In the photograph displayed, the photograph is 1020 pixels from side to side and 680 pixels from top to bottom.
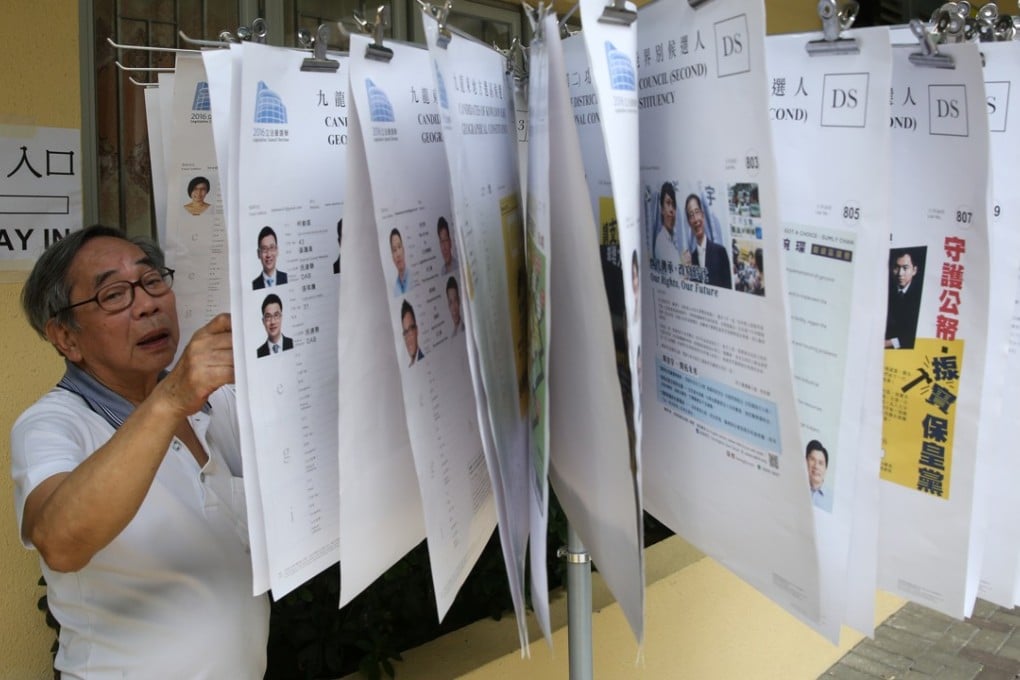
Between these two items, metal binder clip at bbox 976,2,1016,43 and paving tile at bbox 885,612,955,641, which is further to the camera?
paving tile at bbox 885,612,955,641

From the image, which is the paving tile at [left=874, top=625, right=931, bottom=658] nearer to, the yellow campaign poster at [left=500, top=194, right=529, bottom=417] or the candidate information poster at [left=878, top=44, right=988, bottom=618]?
the candidate information poster at [left=878, top=44, right=988, bottom=618]

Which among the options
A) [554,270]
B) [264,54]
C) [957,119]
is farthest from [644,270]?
[264,54]

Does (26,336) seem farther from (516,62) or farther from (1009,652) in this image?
(1009,652)

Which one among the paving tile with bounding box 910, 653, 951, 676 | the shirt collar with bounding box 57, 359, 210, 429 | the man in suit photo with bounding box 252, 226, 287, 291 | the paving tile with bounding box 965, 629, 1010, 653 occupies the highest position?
the man in suit photo with bounding box 252, 226, 287, 291

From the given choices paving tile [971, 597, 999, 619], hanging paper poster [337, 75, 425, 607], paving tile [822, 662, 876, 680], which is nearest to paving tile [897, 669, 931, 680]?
paving tile [822, 662, 876, 680]

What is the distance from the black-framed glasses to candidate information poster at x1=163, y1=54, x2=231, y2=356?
0.22 ft

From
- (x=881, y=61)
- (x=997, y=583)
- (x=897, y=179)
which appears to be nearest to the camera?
(x=881, y=61)

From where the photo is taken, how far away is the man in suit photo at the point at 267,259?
0.94m

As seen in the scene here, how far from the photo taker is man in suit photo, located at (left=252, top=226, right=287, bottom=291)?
37.1 inches

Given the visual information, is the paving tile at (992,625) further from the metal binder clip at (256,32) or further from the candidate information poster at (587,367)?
the metal binder clip at (256,32)

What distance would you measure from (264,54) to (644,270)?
465mm

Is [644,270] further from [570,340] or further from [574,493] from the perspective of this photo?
[574,493]

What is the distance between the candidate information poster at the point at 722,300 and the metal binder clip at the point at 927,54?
0.76 ft

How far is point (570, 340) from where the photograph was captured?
100cm
